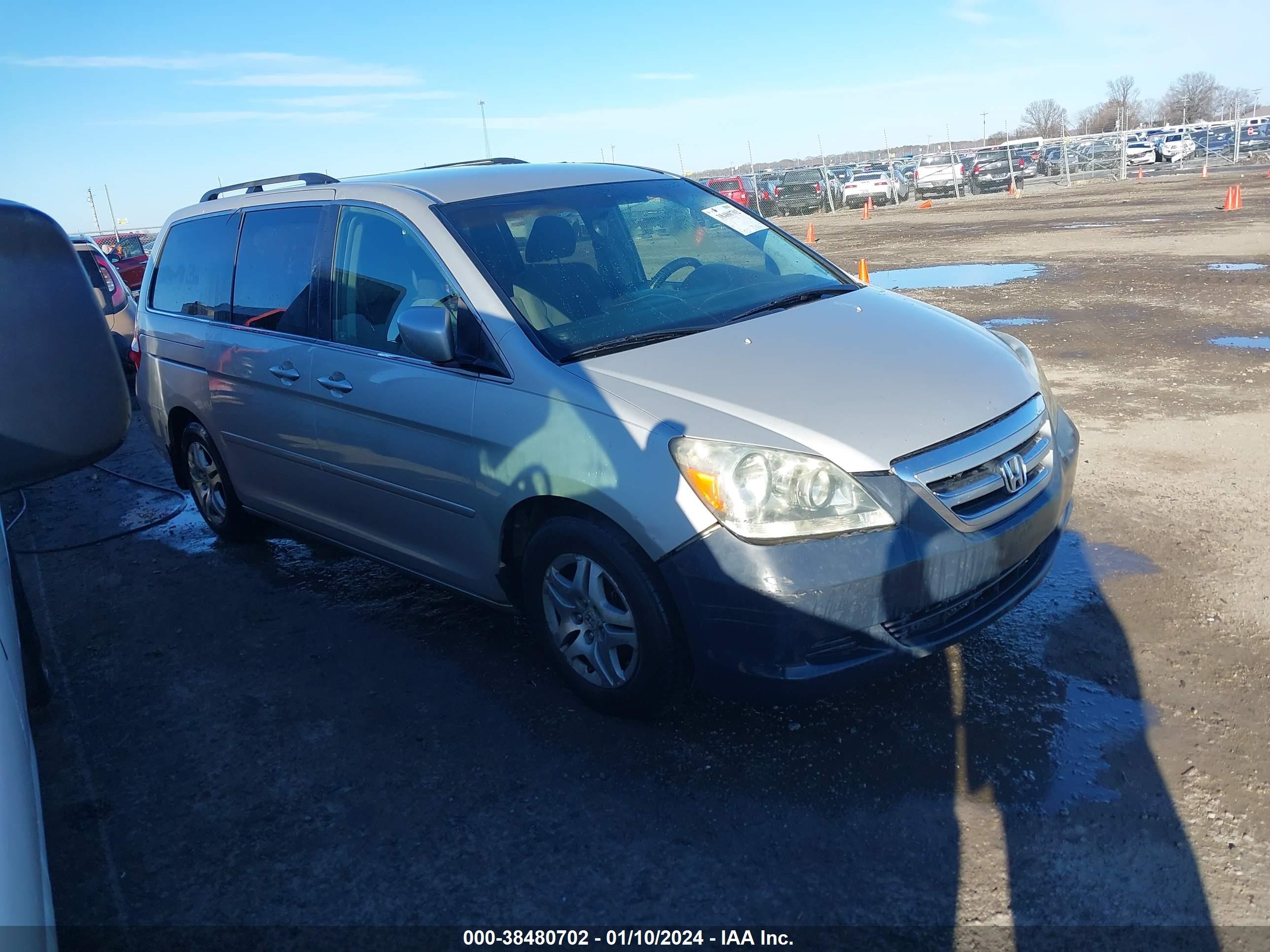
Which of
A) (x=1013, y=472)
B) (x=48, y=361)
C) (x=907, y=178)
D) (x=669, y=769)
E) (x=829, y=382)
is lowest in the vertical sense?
(x=669, y=769)

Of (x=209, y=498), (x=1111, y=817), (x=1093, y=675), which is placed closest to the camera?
(x=1111, y=817)

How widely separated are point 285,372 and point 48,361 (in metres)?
2.38

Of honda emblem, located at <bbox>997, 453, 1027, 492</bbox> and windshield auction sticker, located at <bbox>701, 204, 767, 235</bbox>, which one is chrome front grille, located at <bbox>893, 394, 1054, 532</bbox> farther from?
windshield auction sticker, located at <bbox>701, 204, 767, 235</bbox>

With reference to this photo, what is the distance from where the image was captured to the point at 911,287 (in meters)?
13.4

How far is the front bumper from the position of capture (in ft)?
9.44

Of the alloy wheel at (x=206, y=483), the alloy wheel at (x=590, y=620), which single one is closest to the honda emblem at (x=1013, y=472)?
the alloy wheel at (x=590, y=620)

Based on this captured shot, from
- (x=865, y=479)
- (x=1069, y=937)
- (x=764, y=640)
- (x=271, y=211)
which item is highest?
(x=271, y=211)

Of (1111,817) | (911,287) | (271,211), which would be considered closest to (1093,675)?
(1111,817)

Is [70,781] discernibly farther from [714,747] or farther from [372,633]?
[714,747]

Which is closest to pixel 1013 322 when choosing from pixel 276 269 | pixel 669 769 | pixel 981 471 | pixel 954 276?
pixel 954 276

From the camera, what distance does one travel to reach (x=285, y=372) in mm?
4457

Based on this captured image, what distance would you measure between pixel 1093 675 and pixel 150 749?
3429 millimetres

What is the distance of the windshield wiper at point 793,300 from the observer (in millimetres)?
3871

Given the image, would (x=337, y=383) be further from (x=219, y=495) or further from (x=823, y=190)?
(x=823, y=190)
